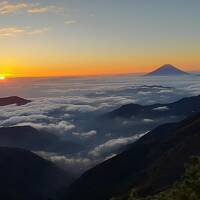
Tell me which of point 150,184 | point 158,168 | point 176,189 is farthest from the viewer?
point 158,168

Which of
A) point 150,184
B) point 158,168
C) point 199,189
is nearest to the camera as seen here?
point 199,189

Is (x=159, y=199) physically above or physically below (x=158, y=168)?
above

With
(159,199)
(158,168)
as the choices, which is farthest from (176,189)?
(158,168)

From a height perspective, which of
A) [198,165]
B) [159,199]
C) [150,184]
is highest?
[198,165]

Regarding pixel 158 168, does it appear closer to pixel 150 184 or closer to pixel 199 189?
pixel 150 184

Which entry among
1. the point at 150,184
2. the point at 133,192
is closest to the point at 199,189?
the point at 133,192

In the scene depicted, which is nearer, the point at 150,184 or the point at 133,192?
the point at 133,192

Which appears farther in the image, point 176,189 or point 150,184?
point 150,184

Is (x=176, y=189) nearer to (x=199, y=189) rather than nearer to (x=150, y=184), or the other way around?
(x=199, y=189)

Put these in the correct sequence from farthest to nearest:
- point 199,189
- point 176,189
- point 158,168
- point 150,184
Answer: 1. point 158,168
2. point 150,184
3. point 176,189
4. point 199,189
